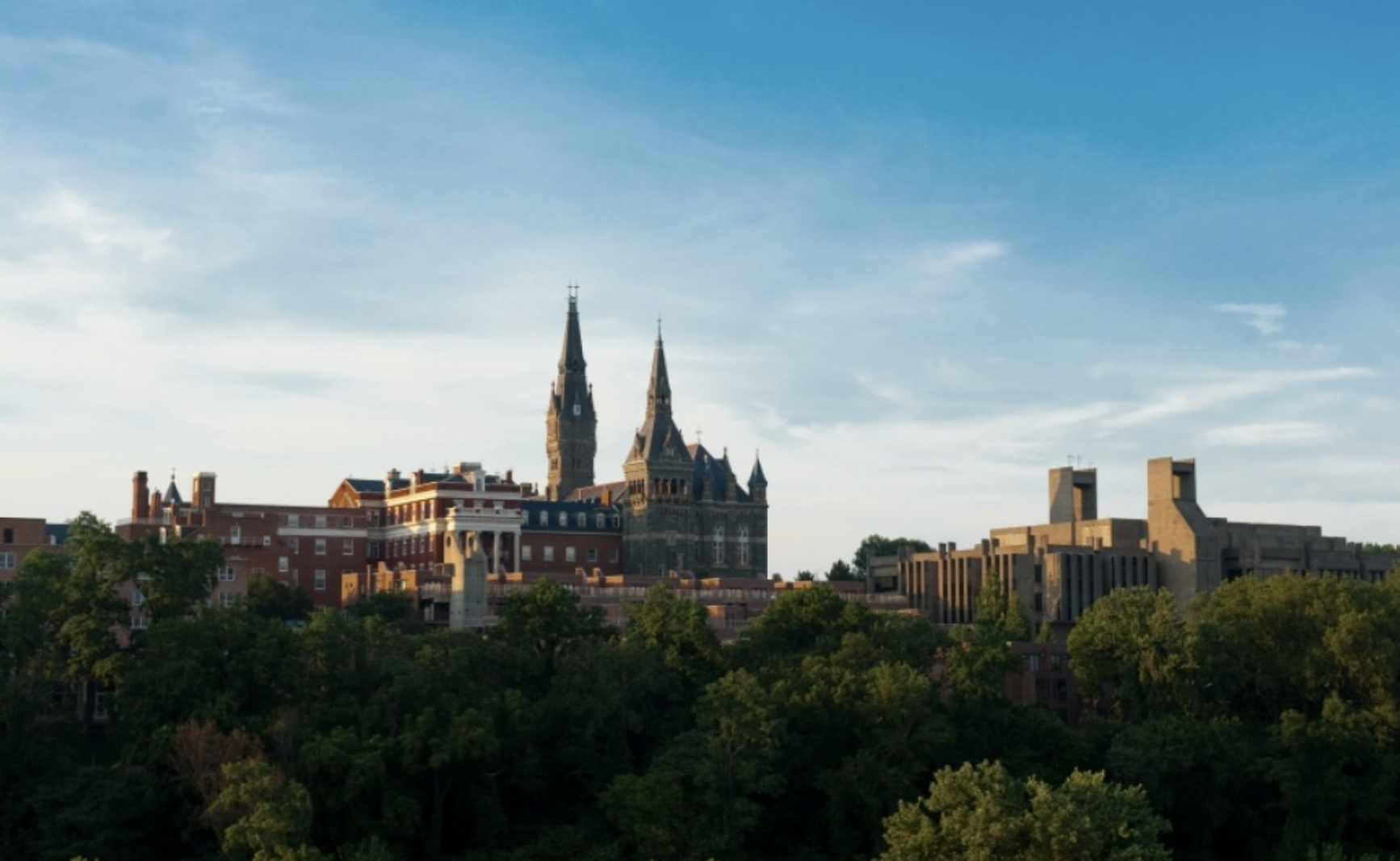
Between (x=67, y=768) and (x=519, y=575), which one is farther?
(x=519, y=575)

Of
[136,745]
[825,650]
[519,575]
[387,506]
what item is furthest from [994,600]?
[136,745]

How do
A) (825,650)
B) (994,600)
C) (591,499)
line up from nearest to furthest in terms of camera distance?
1. (825,650)
2. (994,600)
3. (591,499)

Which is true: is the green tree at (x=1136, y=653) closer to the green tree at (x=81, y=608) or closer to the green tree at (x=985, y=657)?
the green tree at (x=985, y=657)

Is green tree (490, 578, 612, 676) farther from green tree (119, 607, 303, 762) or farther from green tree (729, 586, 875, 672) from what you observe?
green tree (119, 607, 303, 762)

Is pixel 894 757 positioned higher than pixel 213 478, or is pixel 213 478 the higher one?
pixel 213 478

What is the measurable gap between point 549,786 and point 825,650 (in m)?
15.7

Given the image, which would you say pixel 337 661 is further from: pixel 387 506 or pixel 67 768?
pixel 387 506

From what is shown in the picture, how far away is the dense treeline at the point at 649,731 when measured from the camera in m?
89.0

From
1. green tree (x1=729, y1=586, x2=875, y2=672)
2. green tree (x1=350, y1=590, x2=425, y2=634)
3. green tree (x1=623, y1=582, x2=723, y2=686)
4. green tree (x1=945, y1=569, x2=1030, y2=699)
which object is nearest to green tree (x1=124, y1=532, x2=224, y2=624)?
green tree (x1=623, y1=582, x2=723, y2=686)

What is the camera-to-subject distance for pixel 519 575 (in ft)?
493

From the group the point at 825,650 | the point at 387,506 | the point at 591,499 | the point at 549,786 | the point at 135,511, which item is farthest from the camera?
the point at 591,499

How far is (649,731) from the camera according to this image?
100 m

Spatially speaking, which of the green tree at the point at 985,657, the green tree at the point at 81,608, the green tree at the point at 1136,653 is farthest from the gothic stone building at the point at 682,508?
the green tree at the point at 81,608

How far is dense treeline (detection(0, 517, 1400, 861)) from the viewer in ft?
292
